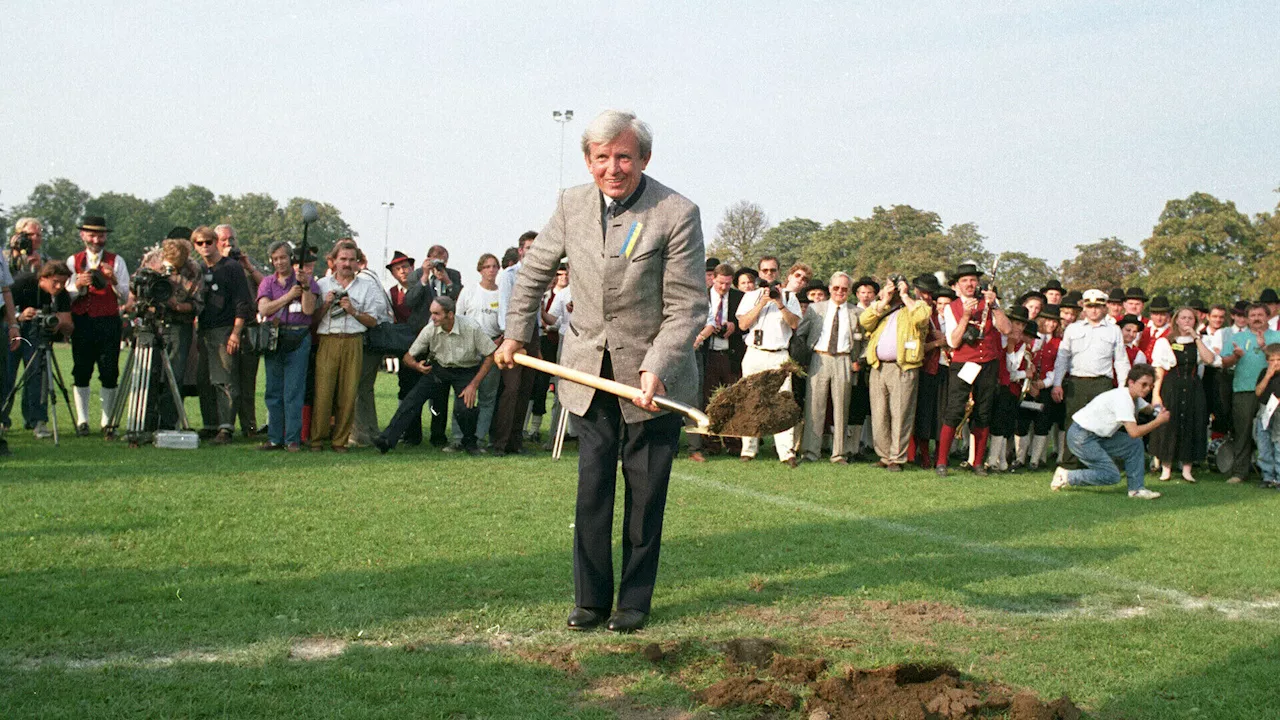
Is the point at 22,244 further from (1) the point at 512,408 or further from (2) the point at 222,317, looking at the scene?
(1) the point at 512,408

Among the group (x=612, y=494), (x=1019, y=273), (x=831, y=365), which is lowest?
(x=612, y=494)

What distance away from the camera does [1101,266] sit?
71.2m

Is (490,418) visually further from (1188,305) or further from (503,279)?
(1188,305)

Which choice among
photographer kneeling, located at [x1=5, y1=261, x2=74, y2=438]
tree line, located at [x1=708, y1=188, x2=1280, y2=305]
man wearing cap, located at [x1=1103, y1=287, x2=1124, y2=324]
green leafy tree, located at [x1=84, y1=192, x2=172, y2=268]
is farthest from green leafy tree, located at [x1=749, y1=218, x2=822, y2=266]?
photographer kneeling, located at [x1=5, y1=261, x2=74, y2=438]

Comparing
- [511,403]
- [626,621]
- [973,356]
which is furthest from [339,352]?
[626,621]

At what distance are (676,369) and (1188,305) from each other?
13.0 m

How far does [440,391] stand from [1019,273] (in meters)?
67.3

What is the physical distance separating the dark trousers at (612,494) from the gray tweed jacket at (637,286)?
129 mm

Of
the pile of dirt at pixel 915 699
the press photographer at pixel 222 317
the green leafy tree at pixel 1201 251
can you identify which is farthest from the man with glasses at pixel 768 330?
the green leafy tree at pixel 1201 251

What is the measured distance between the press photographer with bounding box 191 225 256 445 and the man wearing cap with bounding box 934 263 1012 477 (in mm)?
8162

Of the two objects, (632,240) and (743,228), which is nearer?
(632,240)

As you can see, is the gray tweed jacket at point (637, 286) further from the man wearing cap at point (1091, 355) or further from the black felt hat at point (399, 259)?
the man wearing cap at point (1091, 355)

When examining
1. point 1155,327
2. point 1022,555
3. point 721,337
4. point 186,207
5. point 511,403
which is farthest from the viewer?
point 186,207

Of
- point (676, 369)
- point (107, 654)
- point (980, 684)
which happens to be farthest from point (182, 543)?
point (980, 684)
